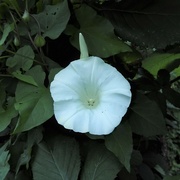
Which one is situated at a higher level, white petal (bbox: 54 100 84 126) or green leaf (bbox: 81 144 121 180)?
white petal (bbox: 54 100 84 126)

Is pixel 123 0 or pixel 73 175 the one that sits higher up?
pixel 123 0

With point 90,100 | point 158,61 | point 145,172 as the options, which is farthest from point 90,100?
point 145,172

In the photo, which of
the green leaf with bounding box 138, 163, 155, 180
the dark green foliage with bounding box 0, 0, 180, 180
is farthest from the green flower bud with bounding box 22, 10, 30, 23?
the green leaf with bounding box 138, 163, 155, 180

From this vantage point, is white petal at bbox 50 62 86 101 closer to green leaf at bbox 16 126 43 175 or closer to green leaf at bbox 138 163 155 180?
green leaf at bbox 16 126 43 175

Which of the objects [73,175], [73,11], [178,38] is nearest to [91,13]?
[73,11]

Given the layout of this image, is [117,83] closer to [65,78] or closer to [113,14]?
[65,78]

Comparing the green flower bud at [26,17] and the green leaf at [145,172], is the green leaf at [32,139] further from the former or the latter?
the green leaf at [145,172]

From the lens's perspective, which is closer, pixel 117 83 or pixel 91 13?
pixel 117 83
